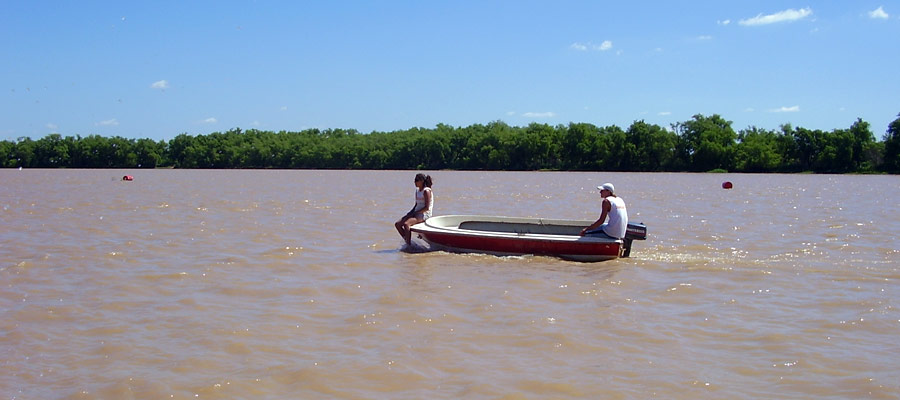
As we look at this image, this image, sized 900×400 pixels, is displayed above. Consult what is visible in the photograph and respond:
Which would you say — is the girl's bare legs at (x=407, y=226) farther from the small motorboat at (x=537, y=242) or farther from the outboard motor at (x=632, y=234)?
the outboard motor at (x=632, y=234)

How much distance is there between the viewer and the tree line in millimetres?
89812

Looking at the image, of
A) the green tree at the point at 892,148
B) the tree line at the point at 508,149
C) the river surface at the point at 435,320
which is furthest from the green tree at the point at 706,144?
the river surface at the point at 435,320

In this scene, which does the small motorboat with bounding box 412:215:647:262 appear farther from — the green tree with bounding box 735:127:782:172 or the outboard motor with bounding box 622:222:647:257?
Answer: the green tree with bounding box 735:127:782:172

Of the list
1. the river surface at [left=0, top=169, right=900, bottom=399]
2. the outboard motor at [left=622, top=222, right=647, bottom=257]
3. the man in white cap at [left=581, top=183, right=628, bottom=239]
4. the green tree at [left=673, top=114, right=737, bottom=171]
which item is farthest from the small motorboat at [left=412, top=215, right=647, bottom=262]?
the green tree at [left=673, top=114, right=737, bottom=171]

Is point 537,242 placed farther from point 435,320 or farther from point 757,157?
point 757,157

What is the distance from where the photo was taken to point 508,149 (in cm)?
10519

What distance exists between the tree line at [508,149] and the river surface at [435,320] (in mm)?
79997

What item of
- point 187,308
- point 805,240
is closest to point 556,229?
point 805,240

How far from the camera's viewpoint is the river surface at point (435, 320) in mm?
6363

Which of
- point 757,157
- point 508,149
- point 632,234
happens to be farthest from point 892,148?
point 632,234

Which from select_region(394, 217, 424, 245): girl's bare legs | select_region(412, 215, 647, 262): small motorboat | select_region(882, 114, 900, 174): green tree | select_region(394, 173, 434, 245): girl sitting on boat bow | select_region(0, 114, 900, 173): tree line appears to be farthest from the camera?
select_region(0, 114, 900, 173): tree line

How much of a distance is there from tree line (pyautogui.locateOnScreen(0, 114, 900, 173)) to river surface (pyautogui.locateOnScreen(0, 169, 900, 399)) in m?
80.0

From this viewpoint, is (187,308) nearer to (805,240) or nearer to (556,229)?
(556,229)

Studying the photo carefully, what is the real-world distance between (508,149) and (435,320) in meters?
97.4
